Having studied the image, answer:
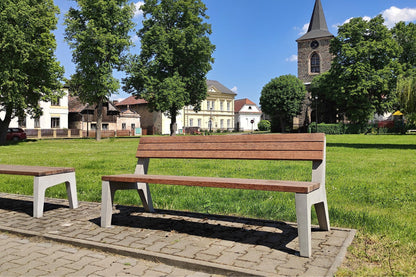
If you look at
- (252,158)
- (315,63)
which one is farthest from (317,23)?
(252,158)

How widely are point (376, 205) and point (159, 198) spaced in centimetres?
335

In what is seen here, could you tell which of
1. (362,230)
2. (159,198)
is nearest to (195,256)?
(362,230)

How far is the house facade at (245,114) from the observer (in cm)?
7938

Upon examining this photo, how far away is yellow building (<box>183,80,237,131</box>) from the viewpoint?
68.8 m

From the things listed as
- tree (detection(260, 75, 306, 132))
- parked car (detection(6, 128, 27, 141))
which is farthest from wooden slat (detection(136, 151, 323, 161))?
tree (detection(260, 75, 306, 132))

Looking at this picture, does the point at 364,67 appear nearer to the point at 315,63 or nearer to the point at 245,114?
the point at 315,63

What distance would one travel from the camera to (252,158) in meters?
4.14

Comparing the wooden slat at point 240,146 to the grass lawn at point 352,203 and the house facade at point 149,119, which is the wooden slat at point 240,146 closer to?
the grass lawn at point 352,203

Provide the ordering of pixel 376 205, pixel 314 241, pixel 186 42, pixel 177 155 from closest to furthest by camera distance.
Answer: pixel 314 241
pixel 177 155
pixel 376 205
pixel 186 42

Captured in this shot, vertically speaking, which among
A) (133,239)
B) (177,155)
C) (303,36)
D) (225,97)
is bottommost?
(133,239)

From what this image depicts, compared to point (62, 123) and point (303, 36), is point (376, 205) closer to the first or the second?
point (62, 123)

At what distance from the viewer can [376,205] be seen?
5445 mm

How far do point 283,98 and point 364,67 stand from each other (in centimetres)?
1687

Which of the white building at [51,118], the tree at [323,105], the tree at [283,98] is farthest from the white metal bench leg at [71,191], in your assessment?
the tree at [283,98]
